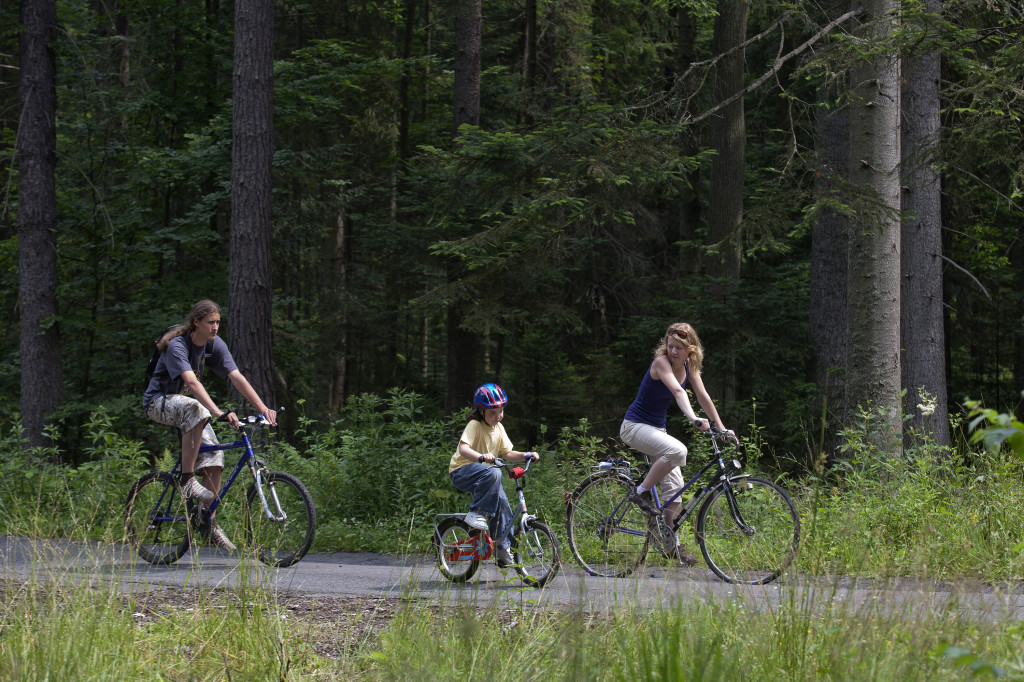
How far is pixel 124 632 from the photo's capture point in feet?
14.9

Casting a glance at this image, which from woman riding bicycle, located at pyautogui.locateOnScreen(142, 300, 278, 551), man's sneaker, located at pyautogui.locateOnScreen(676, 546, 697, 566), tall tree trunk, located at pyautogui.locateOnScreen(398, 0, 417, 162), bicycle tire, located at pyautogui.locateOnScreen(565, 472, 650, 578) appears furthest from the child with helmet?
tall tree trunk, located at pyautogui.locateOnScreen(398, 0, 417, 162)

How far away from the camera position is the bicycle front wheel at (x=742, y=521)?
6500 mm

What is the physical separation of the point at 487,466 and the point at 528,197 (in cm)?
561

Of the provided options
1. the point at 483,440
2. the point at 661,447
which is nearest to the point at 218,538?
the point at 483,440

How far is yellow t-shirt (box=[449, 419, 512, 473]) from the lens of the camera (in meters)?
6.76

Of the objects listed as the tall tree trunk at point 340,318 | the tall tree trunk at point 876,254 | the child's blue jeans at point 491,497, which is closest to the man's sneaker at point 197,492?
the child's blue jeans at point 491,497

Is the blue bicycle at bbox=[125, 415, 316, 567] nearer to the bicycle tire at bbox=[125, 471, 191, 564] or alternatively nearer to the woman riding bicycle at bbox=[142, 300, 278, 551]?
the bicycle tire at bbox=[125, 471, 191, 564]

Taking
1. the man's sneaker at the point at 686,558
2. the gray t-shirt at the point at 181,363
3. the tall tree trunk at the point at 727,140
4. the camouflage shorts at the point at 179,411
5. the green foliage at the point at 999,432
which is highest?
the tall tree trunk at the point at 727,140

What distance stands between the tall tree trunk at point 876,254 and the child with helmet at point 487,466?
4.73m

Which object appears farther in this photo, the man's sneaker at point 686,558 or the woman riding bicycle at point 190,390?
the woman riding bicycle at point 190,390

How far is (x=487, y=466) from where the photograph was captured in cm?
685

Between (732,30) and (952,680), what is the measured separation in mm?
16705

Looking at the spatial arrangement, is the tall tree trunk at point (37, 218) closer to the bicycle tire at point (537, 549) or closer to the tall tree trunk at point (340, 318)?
the tall tree trunk at point (340, 318)

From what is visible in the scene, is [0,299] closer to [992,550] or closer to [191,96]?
[191,96]
